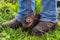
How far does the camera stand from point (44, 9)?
2734mm

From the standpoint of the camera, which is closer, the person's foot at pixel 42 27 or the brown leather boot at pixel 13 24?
the person's foot at pixel 42 27

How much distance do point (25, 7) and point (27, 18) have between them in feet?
0.58

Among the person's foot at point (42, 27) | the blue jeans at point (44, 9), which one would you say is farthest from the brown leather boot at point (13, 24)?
the person's foot at point (42, 27)

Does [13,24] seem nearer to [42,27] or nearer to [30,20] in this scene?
[30,20]

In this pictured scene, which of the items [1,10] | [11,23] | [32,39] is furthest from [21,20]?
[1,10]

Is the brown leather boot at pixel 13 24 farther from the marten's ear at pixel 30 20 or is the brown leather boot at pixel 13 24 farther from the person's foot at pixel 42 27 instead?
the person's foot at pixel 42 27

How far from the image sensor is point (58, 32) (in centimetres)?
277

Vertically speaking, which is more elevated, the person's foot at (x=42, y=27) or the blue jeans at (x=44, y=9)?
the blue jeans at (x=44, y=9)

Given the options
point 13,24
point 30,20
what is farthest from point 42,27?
point 13,24

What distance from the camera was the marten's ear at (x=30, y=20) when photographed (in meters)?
2.73

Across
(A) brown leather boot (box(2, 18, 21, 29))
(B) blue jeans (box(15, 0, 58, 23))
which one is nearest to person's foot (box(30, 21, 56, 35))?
(B) blue jeans (box(15, 0, 58, 23))

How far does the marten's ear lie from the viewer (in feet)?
8.95

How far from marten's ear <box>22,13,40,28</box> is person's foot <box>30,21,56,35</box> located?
7 centimetres

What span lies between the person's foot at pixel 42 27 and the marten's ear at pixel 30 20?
0.07m
